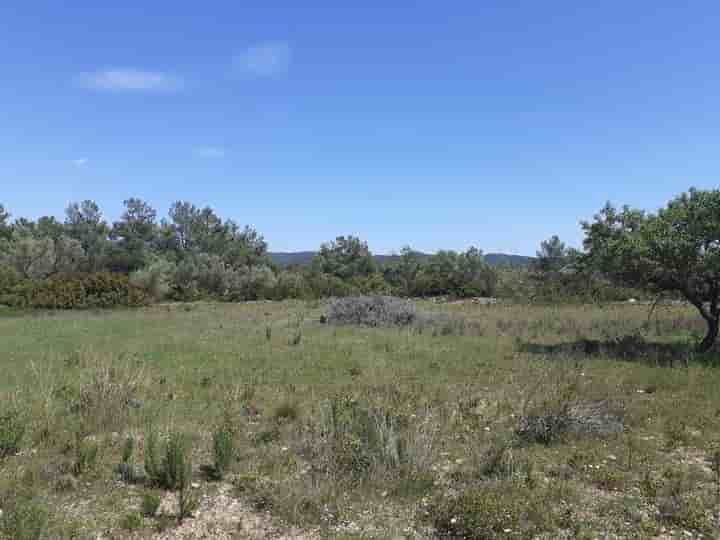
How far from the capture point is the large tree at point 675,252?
9922mm

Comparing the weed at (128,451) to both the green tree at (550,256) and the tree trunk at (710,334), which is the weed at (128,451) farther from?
the green tree at (550,256)

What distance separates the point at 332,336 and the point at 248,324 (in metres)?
5.10

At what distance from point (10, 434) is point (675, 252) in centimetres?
1107

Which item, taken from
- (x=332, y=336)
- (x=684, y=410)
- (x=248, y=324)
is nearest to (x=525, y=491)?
(x=684, y=410)

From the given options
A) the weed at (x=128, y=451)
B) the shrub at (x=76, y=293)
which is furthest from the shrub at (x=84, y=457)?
the shrub at (x=76, y=293)

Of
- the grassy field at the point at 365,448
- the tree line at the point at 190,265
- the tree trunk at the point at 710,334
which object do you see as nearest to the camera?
the grassy field at the point at 365,448

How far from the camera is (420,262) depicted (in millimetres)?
44688

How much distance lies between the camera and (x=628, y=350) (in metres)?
11.4

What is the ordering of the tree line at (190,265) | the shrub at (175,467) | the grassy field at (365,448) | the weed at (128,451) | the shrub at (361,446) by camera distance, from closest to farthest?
1. the grassy field at (365,448)
2. the shrub at (175,467)
3. the shrub at (361,446)
4. the weed at (128,451)
5. the tree line at (190,265)

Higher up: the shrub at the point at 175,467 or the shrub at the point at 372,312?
the shrub at the point at 372,312

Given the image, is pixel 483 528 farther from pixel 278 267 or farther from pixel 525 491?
pixel 278 267

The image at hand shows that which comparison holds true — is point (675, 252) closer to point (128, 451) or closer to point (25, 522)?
point (128, 451)

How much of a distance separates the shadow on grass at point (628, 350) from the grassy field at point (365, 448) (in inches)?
5.9

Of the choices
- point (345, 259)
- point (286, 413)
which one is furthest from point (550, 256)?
point (286, 413)
